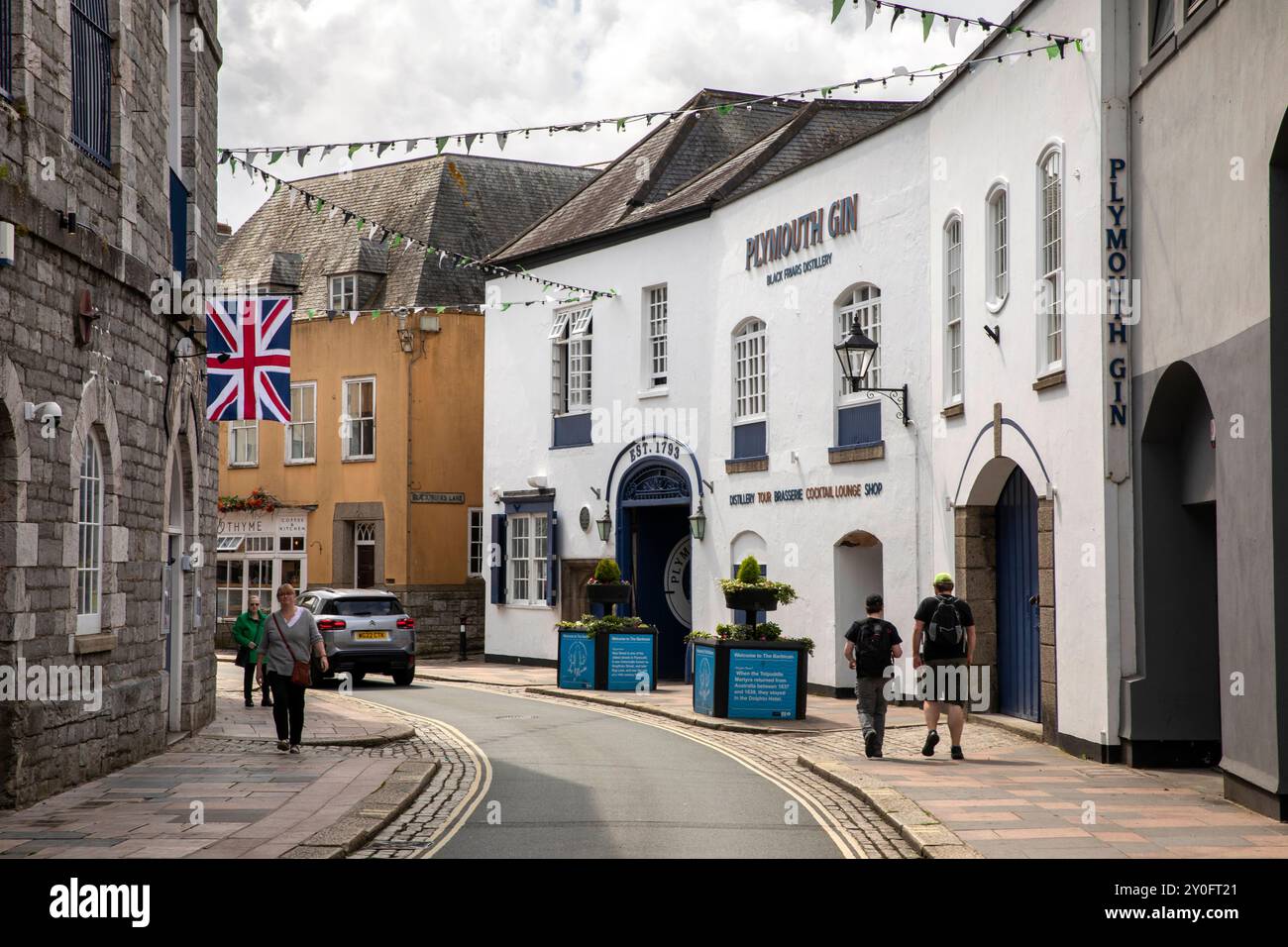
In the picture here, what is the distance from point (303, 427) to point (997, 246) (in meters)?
22.6

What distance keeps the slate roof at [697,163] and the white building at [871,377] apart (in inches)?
3.1

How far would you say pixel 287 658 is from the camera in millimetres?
15266

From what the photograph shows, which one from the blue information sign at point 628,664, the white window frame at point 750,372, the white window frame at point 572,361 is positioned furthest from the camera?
the white window frame at point 572,361

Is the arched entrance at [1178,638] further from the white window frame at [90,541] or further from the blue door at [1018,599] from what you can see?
the white window frame at [90,541]

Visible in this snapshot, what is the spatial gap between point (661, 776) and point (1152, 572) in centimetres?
463

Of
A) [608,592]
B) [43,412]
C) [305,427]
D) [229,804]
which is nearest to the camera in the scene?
[43,412]

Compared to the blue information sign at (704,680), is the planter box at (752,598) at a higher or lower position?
higher

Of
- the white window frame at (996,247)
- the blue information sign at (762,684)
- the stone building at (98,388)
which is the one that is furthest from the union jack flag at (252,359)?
the white window frame at (996,247)

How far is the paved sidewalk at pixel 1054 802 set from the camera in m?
9.70

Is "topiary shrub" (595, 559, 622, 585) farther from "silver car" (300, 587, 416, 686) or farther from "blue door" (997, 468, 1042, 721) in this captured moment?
"blue door" (997, 468, 1042, 721)

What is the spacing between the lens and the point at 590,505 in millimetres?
28984

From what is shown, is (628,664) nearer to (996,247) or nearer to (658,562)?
(658,562)

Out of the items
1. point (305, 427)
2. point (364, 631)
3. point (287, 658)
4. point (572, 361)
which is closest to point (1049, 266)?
point (287, 658)
